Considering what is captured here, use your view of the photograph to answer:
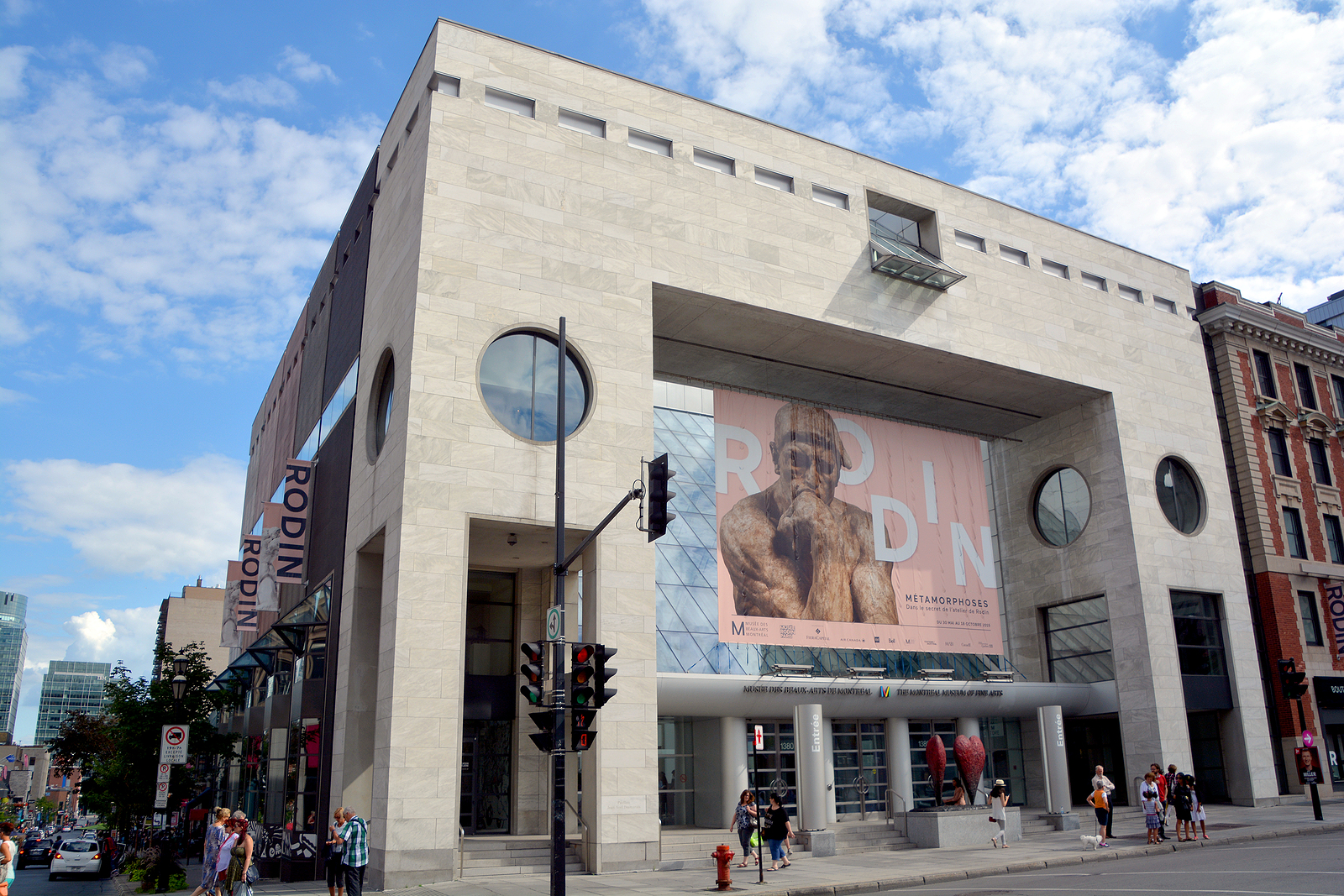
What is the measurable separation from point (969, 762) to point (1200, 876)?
11.1 m

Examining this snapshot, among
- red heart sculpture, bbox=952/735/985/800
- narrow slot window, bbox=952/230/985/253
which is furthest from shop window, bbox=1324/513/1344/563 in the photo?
red heart sculpture, bbox=952/735/985/800

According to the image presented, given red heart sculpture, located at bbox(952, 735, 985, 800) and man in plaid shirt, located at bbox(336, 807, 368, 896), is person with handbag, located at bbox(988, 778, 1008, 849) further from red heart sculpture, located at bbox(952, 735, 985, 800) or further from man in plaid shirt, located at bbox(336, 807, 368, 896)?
man in plaid shirt, located at bbox(336, 807, 368, 896)

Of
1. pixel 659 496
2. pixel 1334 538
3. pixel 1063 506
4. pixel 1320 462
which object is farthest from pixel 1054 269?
pixel 659 496

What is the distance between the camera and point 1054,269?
36625 millimetres

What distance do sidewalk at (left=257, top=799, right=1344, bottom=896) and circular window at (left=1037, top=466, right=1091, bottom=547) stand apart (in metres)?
12.2

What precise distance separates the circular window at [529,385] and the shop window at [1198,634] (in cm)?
2370

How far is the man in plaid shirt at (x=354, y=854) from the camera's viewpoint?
56.6 feet

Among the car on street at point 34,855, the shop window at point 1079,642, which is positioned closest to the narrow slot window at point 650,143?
the shop window at point 1079,642

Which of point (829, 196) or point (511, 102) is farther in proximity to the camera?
point (829, 196)

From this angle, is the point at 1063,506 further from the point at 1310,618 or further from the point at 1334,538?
the point at 1334,538

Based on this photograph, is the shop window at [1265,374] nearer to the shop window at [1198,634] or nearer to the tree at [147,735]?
the shop window at [1198,634]

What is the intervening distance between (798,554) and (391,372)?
47.6 feet

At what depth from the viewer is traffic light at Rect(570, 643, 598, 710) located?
15438mm

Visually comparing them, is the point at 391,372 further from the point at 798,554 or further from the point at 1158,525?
the point at 1158,525
